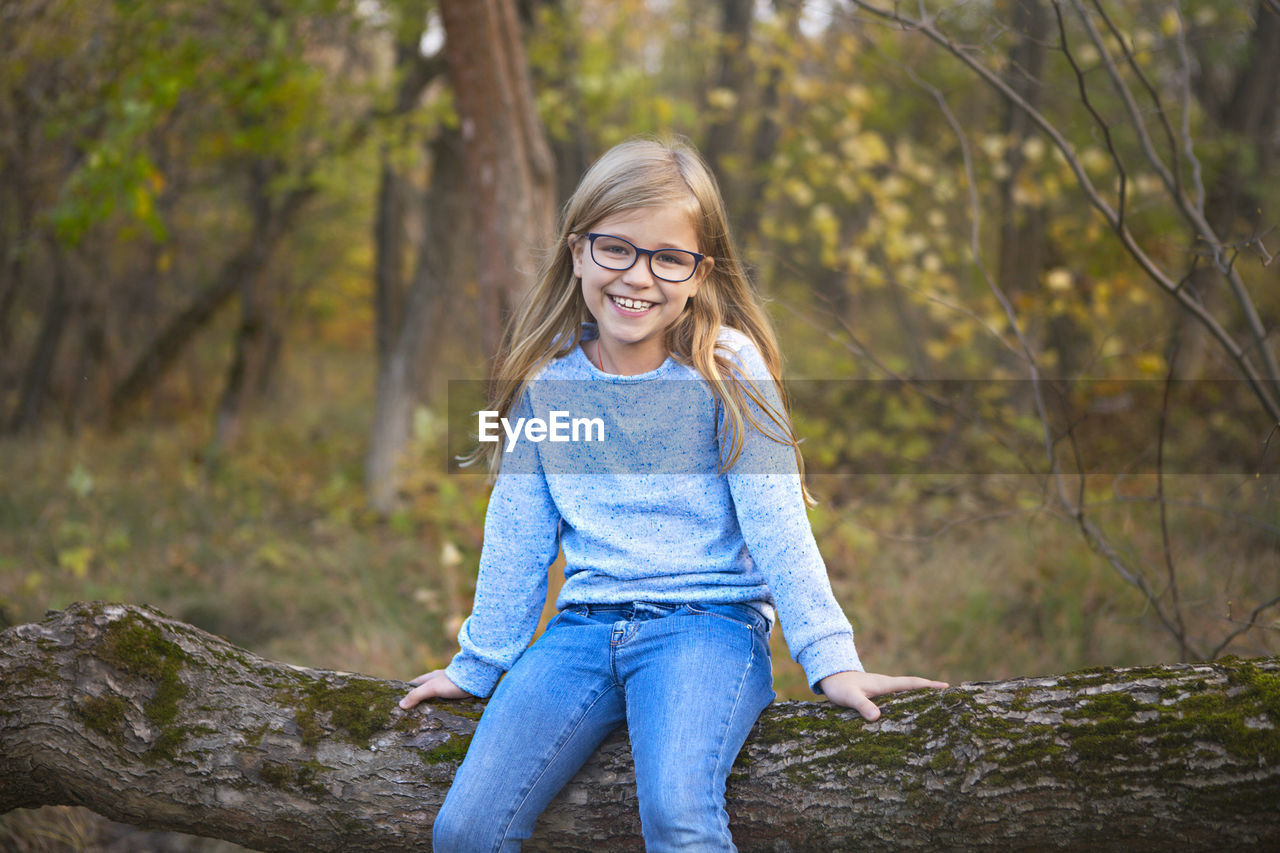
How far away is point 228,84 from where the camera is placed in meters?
4.51

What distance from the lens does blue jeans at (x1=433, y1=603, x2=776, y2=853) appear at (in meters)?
1.64

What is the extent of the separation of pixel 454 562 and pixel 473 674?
4.33ft

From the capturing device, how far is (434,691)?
199 cm

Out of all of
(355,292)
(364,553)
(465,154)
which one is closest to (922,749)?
(465,154)

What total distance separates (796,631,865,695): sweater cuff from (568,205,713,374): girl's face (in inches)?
29.8

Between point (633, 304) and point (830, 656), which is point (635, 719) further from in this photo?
point (633, 304)

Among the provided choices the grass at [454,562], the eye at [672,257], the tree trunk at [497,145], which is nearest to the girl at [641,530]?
the eye at [672,257]

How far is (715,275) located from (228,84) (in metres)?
3.48

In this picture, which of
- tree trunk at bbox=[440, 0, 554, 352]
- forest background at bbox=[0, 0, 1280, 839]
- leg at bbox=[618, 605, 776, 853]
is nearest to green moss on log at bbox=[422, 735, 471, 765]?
leg at bbox=[618, 605, 776, 853]

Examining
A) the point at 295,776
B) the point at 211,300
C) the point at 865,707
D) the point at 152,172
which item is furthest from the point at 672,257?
the point at 211,300

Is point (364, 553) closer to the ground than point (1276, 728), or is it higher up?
higher up

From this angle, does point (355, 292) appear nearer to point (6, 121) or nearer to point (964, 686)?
point (6, 121)

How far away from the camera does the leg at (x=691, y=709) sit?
5.27ft

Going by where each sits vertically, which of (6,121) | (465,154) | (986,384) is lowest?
(986,384)
